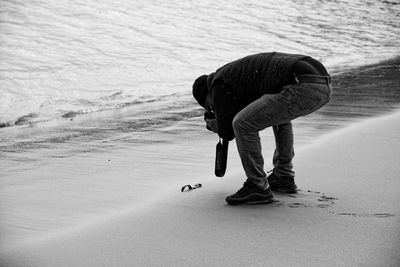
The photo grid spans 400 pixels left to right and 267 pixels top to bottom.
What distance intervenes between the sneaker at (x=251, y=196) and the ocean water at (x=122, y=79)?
82 cm

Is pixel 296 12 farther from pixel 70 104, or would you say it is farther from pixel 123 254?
pixel 123 254

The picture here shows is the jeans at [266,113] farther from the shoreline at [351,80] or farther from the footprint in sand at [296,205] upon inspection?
the shoreline at [351,80]

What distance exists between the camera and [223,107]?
508 centimetres

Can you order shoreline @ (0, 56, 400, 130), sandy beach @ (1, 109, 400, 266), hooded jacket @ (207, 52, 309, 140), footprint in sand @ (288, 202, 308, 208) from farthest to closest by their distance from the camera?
shoreline @ (0, 56, 400, 130) → footprint in sand @ (288, 202, 308, 208) → hooded jacket @ (207, 52, 309, 140) → sandy beach @ (1, 109, 400, 266)

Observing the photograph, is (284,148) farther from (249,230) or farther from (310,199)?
(249,230)

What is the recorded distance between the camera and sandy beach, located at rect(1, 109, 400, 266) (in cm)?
412

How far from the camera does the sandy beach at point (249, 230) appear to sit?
412cm

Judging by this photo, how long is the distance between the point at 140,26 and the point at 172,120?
28.4 feet

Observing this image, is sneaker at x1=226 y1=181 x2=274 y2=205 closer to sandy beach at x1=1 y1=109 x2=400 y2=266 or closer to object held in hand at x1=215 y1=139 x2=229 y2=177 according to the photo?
sandy beach at x1=1 y1=109 x2=400 y2=266

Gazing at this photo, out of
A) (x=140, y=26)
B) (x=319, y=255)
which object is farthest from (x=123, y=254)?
(x=140, y=26)

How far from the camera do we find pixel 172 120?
28.9 feet

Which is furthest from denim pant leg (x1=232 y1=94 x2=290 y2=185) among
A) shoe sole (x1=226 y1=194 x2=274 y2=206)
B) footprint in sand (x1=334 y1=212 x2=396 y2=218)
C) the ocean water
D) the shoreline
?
the shoreline

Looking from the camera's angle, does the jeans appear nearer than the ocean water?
Yes

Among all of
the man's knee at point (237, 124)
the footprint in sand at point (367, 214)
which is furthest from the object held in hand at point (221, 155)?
the footprint in sand at point (367, 214)
